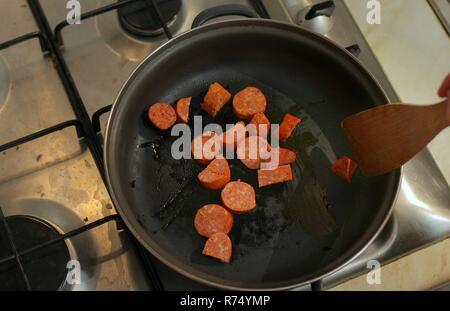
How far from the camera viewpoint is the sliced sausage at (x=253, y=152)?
0.95 metres

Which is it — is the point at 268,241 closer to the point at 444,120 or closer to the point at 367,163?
the point at 367,163

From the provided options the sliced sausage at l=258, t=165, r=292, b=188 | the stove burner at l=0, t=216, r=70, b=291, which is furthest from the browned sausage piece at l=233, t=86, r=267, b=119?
the stove burner at l=0, t=216, r=70, b=291

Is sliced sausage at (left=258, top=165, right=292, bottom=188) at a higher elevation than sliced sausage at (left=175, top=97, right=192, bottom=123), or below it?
below

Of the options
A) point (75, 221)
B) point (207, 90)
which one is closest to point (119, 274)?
point (75, 221)

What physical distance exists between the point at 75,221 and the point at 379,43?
2.26 ft

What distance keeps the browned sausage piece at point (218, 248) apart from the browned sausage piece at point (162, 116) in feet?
0.77

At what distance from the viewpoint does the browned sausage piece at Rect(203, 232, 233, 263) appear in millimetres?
861

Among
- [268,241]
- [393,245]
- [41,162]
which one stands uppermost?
[41,162]

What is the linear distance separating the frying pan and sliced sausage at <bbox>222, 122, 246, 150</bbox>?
0.03 metres

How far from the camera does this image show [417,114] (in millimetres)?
762

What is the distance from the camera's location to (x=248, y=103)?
3.20 ft

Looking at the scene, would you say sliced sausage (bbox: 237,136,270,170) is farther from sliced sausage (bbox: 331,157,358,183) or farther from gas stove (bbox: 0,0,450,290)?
gas stove (bbox: 0,0,450,290)

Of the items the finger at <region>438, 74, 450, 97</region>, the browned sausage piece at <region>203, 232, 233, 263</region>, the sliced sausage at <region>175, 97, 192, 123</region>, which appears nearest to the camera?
the finger at <region>438, 74, 450, 97</region>

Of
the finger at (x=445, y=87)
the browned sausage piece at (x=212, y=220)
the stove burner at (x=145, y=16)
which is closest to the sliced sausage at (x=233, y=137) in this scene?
the browned sausage piece at (x=212, y=220)
